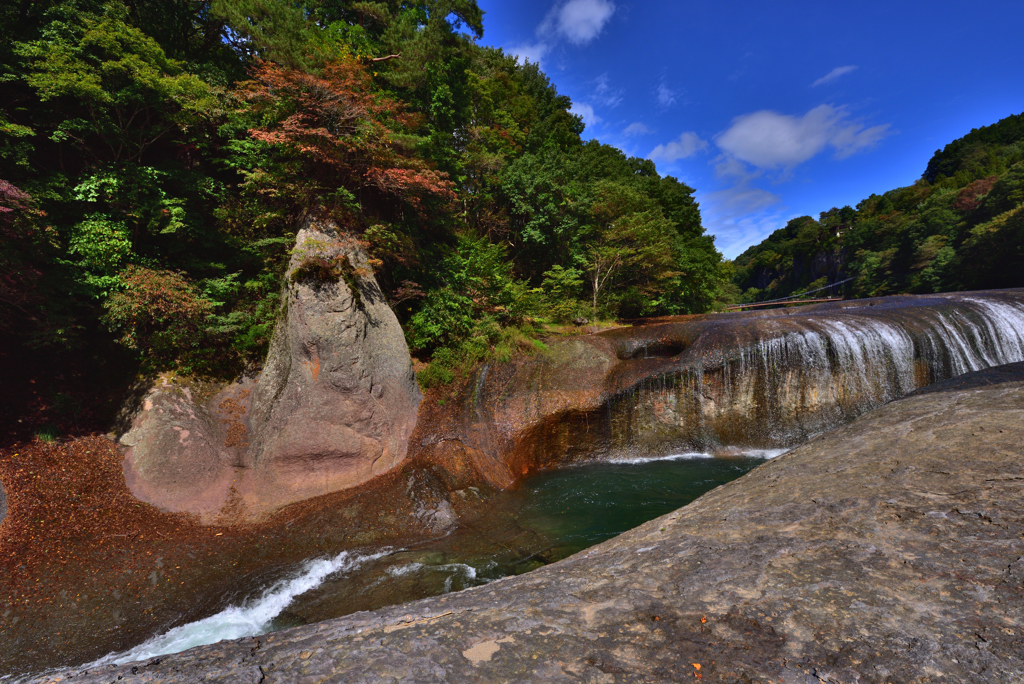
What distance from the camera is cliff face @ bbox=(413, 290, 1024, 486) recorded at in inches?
366

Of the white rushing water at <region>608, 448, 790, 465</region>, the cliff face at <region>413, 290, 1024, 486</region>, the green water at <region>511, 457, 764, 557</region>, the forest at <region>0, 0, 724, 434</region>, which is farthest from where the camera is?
the white rushing water at <region>608, 448, 790, 465</region>

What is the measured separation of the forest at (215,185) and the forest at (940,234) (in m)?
30.9

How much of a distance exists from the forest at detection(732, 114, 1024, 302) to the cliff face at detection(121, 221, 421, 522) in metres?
36.4

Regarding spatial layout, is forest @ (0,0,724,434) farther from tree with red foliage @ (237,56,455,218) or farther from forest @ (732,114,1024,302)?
forest @ (732,114,1024,302)

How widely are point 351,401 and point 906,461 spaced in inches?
362

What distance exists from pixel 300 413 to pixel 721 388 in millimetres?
10367

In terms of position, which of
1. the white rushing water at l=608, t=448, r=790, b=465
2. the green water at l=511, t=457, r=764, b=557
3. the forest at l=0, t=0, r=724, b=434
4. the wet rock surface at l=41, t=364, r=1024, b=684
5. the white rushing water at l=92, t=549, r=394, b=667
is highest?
the forest at l=0, t=0, r=724, b=434

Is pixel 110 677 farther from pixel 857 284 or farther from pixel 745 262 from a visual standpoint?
pixel 745 262

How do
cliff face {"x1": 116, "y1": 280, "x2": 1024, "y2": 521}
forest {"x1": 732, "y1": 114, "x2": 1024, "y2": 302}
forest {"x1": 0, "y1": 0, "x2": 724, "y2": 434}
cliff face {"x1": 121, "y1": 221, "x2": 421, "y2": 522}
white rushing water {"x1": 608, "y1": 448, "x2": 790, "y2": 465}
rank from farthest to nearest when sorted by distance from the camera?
1. forest {"x1": 732, "y1": 114, "x2": 1024, "y2": 302}
2. white rushing water {"x1": 608, "y1": 448, "x2": 790, "y2": 465}
3. cliff face {"x1": 116, "y1": 280, "x2": 1024, "y2": 521}
4. cliff face {"x1": 121, "y1": 221, "x2": 421, "y2": 522}
5. forest {"x1": 0, "y1": 0, "x2": 724, "y2": 434}

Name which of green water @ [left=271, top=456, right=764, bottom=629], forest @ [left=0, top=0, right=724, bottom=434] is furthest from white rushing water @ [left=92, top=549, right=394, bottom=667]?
forest @ [left=0, top=0, right=724, bottom=434]

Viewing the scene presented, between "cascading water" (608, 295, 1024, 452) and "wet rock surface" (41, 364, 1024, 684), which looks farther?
"cascading water" (608, 295, 1024, 452)

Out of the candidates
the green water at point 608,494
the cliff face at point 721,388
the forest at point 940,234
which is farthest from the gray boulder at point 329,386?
the forest at point 940,234

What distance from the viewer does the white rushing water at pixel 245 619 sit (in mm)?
4676

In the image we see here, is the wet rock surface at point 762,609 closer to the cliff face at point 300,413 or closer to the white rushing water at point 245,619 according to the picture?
the white rushing water at point 245,619
